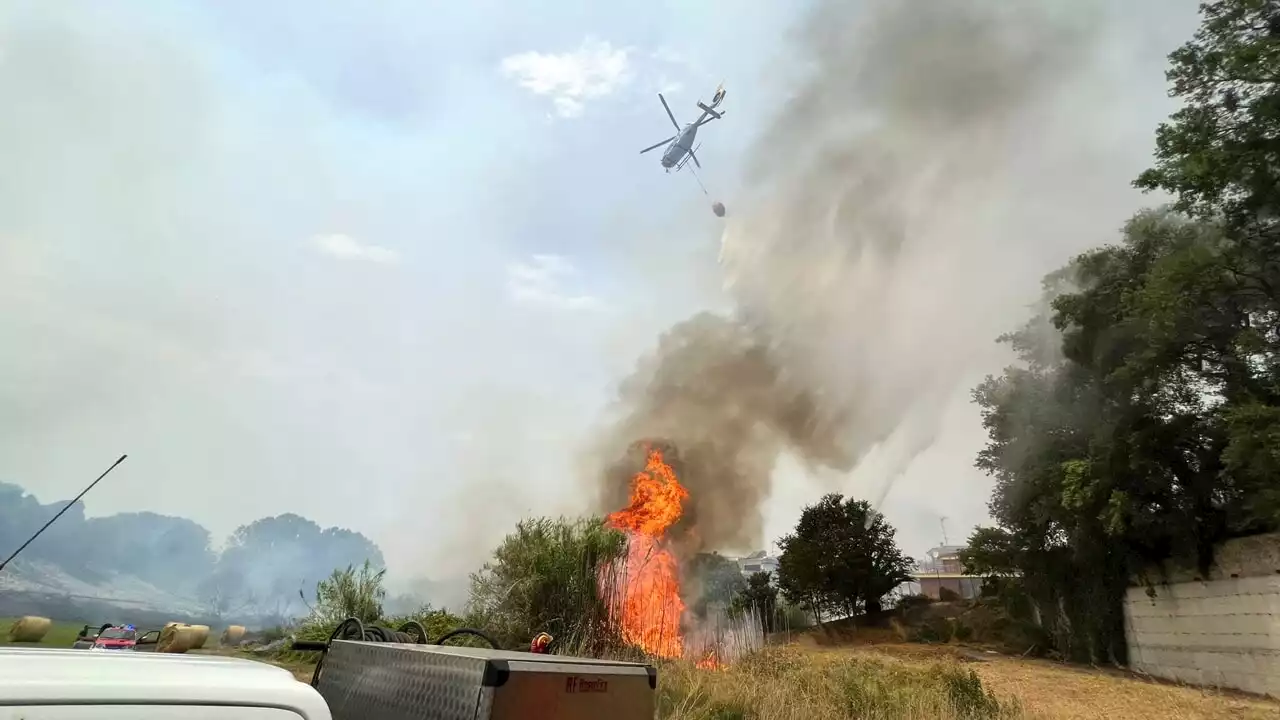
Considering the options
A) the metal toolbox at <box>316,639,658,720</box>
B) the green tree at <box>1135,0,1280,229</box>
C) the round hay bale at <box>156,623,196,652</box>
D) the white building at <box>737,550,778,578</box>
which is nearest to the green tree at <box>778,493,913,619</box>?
the white building at <box>737,550,778,578</box>

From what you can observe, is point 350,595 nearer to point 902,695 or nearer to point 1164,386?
point 902,695

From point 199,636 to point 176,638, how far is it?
4.68 ft

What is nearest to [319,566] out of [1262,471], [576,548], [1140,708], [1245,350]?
[576,548]

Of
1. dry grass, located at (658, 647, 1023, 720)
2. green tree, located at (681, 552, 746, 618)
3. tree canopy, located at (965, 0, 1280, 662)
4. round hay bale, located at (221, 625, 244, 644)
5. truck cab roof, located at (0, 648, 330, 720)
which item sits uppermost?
tree canopy, located at (965, 0, 1280, 662)

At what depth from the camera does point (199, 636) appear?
13008 mm

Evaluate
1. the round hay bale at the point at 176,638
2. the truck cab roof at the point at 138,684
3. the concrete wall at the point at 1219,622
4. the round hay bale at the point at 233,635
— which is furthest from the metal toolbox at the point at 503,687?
the concrete wall at the point at 1219,622

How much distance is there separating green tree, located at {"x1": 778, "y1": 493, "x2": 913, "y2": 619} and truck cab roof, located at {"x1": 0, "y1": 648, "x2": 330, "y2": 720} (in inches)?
1216

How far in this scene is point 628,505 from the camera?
2509cm

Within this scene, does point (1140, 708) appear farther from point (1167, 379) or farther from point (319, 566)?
point (319, 566)

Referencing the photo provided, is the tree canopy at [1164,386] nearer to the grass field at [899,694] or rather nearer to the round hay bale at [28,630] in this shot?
the grass field at [899,694]

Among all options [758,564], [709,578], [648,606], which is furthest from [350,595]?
[758,564]

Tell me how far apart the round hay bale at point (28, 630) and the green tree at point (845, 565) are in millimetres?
26277

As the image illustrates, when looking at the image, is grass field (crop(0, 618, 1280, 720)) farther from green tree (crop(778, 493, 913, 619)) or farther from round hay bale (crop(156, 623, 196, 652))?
green tree (crop(778, 493, 913, 619))

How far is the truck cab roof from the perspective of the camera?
117 centimetres
